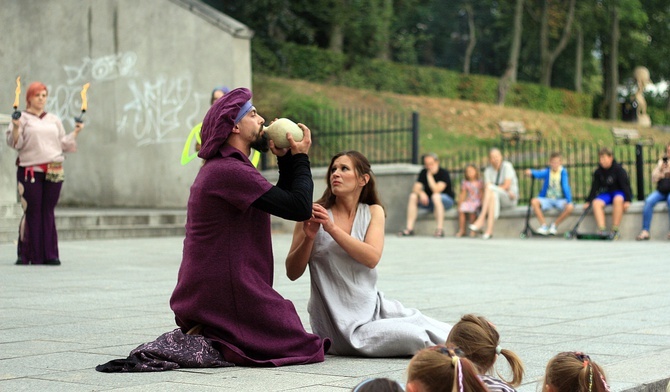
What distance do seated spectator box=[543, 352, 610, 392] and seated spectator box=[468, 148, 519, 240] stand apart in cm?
1538

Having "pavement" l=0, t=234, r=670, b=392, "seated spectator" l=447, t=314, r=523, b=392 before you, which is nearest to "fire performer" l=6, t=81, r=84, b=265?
"pavement" l=0, t=234, r=670, b=392

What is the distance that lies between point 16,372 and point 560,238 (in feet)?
48.6

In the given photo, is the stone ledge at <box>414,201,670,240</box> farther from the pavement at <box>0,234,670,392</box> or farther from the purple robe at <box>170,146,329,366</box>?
A: the purple robe at <box>170,146,329,366</box>

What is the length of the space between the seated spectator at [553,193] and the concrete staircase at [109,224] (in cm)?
623

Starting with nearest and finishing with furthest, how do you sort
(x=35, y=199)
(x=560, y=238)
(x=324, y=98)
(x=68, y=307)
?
(x=68, y=307) < (x=35, y=199) < (x=560, y=238) < (x=324, y=98)

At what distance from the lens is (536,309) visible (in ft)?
28.7

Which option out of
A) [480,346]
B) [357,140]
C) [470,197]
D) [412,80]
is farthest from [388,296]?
[412,80]

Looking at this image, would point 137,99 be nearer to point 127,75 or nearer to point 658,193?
point 127,75

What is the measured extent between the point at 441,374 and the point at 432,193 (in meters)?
16.8

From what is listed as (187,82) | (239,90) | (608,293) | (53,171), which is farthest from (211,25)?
(239,90)

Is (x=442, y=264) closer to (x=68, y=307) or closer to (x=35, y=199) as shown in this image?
(x=35, y=199)

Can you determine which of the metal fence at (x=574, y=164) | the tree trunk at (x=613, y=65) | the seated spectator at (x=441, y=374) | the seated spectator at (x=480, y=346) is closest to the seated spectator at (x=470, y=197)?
the metal fence at (x=574, y=164)

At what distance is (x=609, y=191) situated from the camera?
18.7 m

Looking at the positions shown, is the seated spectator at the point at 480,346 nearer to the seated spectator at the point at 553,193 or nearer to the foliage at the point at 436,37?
the seated spectator at the point at 553,193
